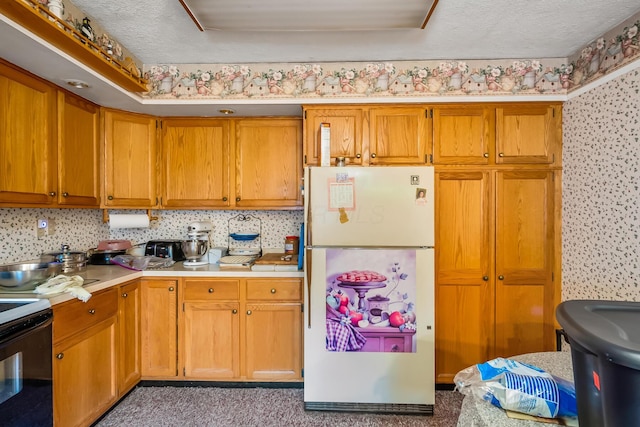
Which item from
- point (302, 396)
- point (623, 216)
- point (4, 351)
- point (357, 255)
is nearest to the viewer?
point (4, 351)

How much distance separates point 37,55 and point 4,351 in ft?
4.63

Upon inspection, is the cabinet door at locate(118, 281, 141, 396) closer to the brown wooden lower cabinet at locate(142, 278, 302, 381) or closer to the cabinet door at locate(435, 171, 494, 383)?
the brown wooden lower cabinet at locate(142, 278, 302, 381)

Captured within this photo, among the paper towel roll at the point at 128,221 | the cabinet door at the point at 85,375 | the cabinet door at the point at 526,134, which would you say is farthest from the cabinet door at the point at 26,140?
the cabinet door at the point at 526,134

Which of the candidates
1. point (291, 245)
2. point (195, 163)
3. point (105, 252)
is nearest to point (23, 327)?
point (105, 252)

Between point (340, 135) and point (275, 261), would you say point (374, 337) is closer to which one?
point (275, 261)

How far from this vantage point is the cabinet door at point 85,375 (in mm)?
1697

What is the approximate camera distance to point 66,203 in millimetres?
2129

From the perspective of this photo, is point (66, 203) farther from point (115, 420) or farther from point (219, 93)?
point (115, 420)

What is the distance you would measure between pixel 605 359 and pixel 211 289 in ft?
7.48

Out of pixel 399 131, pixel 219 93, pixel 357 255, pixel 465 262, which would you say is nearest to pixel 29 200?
pixel 219 93

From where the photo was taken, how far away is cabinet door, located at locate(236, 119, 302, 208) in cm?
268

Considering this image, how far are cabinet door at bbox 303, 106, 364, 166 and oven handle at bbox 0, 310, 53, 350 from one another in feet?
5.58

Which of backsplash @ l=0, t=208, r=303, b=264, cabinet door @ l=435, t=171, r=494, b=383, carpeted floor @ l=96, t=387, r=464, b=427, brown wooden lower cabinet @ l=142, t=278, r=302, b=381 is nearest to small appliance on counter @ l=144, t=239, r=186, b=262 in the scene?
backsplash @ l=0, t=208, r=303, b=264

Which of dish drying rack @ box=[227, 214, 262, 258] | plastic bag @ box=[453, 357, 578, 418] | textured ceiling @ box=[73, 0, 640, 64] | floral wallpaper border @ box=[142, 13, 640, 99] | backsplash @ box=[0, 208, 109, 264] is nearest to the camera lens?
plastic bag @ box=[453, 357, 578, 418]
